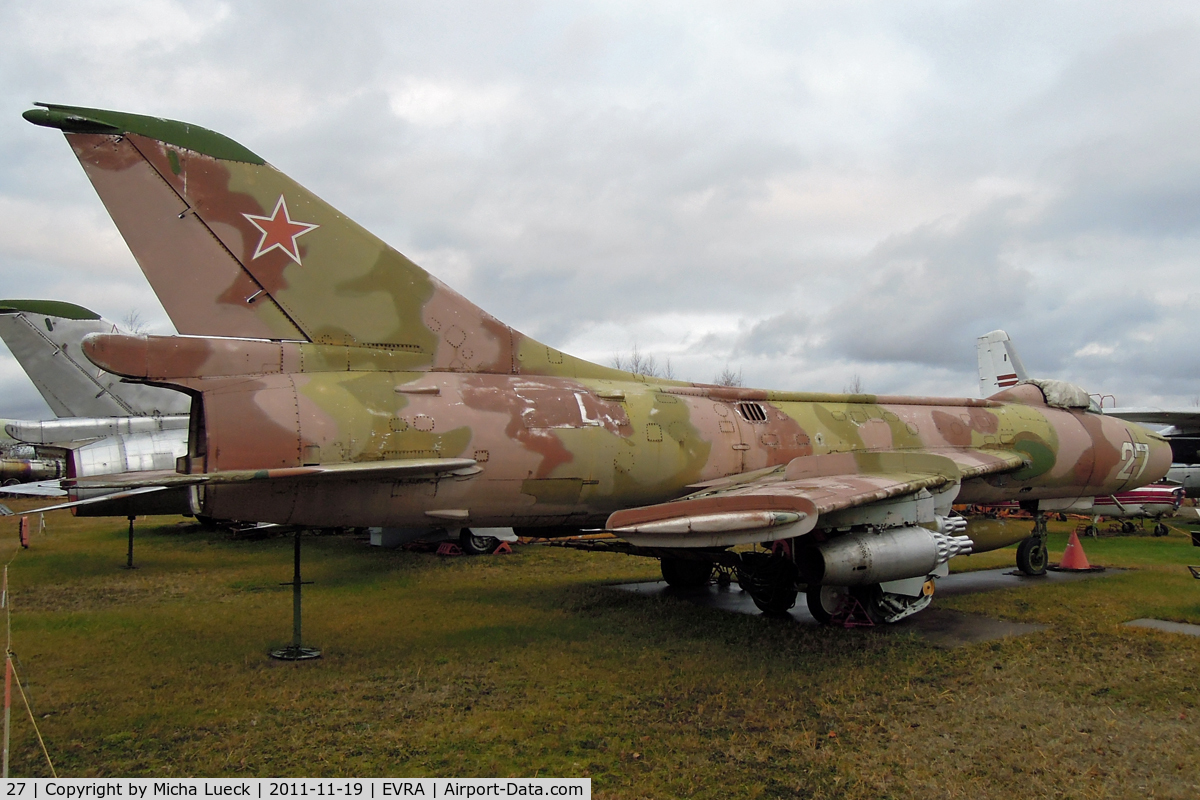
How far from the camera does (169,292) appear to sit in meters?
6.62

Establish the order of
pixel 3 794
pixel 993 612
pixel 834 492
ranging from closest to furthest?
pixel 3 794, pixel 834 492, pixel 993 612

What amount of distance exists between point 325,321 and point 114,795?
13.5 ft

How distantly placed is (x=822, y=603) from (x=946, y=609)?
221 centimetres

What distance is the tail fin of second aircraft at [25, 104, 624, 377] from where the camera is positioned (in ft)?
21.7

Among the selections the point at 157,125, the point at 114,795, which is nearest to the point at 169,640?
the point at 114,795

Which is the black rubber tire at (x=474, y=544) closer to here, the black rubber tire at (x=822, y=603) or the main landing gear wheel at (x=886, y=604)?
the black rubber tire at (x=822, y=603)

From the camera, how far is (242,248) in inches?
270

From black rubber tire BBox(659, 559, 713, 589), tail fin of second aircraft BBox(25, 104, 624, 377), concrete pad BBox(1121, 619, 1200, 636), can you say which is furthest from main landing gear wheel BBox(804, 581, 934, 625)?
tail fin of second aircraft BBox(25, 104, 624, 377)

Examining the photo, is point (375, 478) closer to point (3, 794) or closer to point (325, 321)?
point (325, 321)

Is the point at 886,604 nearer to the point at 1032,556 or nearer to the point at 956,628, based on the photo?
the point at 956,628

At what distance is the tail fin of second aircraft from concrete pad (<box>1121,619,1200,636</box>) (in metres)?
8.26

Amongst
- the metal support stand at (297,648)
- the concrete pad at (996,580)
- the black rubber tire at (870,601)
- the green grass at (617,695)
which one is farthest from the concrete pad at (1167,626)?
the metal support stand at (297,648)
